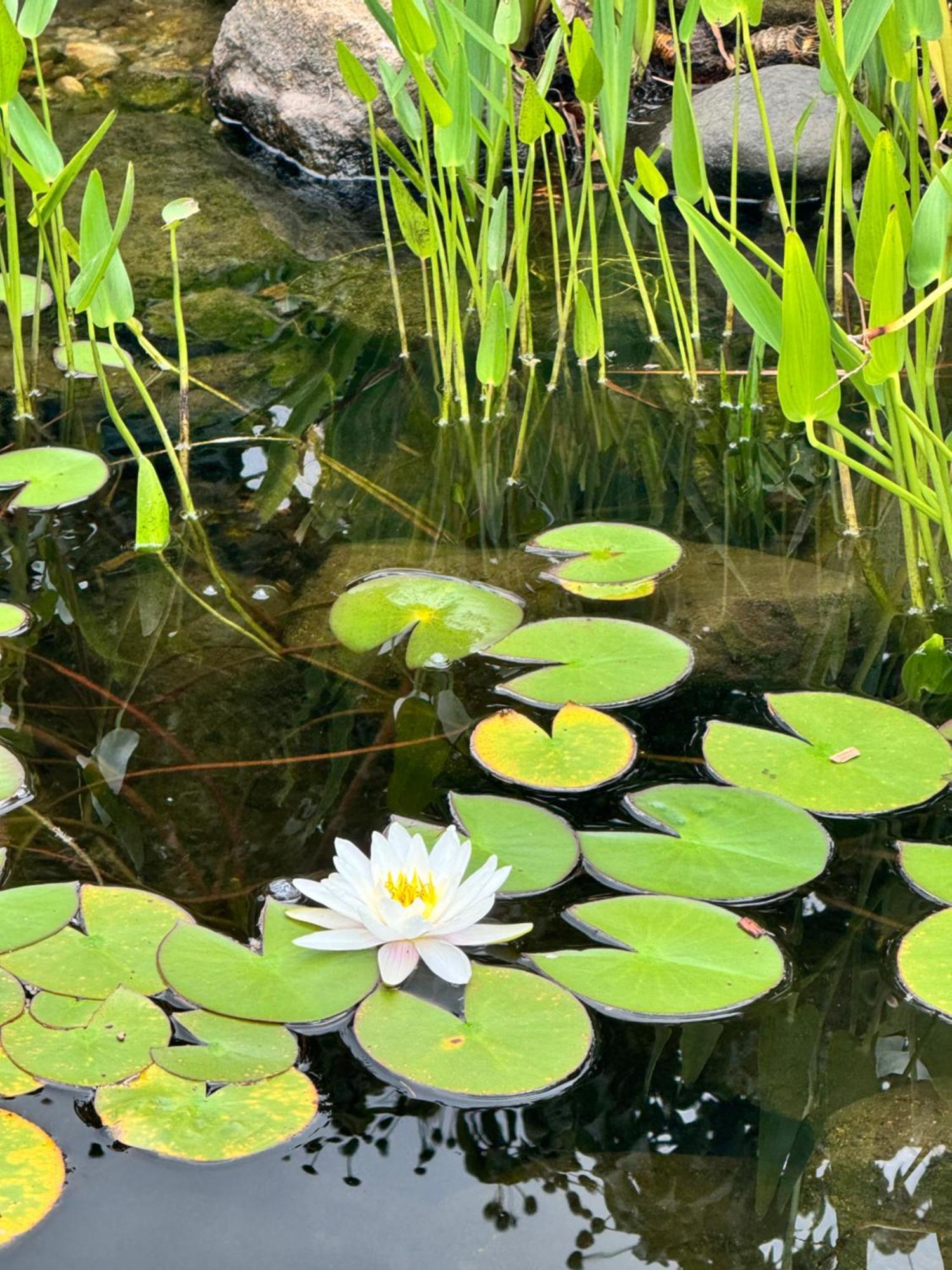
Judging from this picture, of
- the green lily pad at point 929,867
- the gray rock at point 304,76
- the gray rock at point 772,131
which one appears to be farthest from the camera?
the gray rock at point 304,76

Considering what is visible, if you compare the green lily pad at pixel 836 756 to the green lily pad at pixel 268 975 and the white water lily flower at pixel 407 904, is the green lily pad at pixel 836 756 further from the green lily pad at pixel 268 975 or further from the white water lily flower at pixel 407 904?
the green lily pad at pixel 268 975

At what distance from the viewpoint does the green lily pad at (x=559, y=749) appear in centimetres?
151

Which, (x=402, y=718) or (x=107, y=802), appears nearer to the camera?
(x=107, y=802)

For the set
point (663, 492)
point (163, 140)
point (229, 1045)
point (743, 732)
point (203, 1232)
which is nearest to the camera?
point (203, 1232)

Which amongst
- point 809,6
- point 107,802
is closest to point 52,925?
point 107,802

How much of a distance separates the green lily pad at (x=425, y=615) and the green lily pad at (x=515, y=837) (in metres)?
0.33

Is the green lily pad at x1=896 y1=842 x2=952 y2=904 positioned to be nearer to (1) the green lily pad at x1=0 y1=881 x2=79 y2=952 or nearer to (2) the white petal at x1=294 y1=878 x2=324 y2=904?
(2) the white petal at x1=294 y1=878 x2=324 y2=904

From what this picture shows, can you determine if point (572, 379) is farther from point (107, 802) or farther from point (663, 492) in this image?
point (107, 802)

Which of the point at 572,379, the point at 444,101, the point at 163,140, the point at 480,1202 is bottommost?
the point at 480,1202

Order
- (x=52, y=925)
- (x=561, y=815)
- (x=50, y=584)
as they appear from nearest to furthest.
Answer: (x=52, y=925) < (x=561, y=815) < (x=50, y=584)

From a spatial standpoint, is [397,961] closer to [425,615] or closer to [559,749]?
[559,749]

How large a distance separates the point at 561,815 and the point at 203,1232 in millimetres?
598

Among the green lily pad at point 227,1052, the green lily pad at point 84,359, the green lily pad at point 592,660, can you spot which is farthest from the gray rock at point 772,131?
the green lily pad at point 227,1052

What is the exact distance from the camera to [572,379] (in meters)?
2.60
